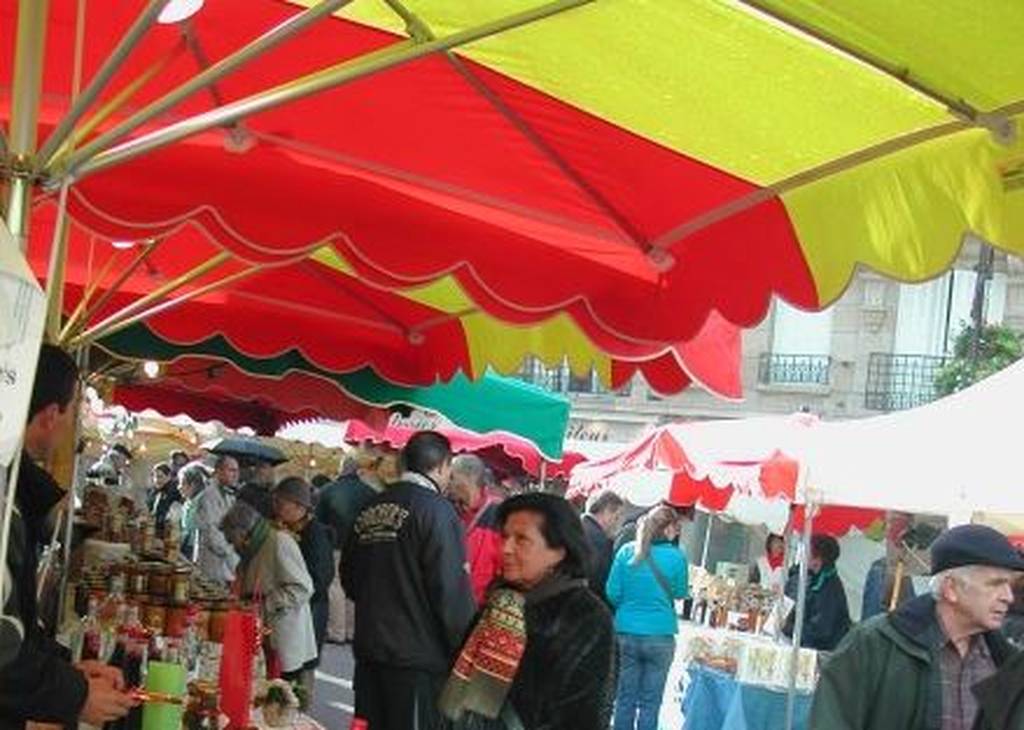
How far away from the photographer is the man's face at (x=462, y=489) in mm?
10352

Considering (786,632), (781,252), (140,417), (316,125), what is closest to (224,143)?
(316,125)

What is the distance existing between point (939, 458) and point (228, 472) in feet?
26.8

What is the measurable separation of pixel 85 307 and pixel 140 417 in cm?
2003

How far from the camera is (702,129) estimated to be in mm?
4484

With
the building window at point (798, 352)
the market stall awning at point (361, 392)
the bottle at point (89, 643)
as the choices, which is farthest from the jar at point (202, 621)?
the building window at point (798, 352)

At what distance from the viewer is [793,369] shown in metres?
39.2

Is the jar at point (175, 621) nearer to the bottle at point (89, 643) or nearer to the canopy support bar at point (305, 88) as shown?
the bottle at point (89, 643)

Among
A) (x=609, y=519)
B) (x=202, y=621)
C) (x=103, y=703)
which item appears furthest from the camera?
(x=609, y=519)

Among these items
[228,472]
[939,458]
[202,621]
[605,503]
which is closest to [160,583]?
[202,621]

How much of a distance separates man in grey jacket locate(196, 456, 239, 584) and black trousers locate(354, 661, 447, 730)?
274 centimetres

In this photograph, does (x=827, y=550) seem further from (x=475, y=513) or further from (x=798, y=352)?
(x=798, y=352)

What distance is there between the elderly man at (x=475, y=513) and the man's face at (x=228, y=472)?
15.7 ft

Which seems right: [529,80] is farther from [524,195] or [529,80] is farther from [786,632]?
[786,632]

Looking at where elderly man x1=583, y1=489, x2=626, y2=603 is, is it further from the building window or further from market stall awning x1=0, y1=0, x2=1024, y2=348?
the building window
